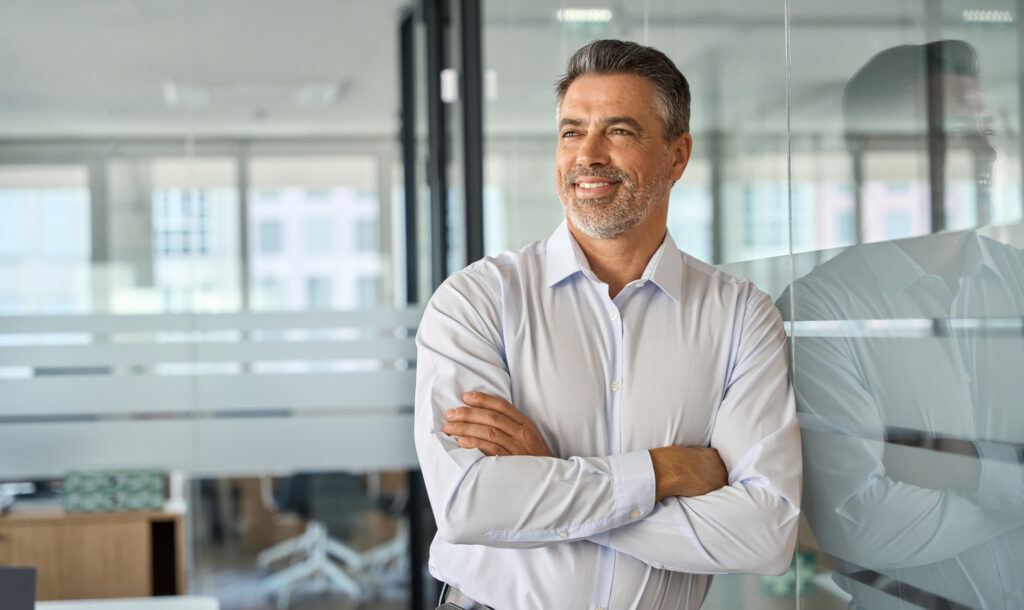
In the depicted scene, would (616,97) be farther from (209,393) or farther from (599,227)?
(209,393)

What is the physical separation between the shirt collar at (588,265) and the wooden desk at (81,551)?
2.83 meters

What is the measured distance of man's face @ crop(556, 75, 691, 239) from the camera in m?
1.72

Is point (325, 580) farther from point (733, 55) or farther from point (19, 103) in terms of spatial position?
point (733, 55)

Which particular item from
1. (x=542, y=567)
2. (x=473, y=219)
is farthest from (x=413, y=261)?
(x=542, y=567)

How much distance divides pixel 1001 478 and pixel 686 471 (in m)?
0.51

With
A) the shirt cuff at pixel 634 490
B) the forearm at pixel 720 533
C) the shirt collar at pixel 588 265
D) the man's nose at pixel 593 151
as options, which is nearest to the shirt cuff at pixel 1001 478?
the forearm at pixel 720 533

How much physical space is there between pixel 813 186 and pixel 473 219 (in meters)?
2.44

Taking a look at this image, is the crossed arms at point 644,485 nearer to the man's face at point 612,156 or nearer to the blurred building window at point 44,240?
the man's face at point 612,156

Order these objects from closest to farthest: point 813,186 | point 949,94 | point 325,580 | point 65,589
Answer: point 949,94, point 813,186, point 65,589, point 325,580

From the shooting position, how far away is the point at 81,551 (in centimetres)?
397

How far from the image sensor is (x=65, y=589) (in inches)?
156

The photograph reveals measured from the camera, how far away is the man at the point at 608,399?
158cm

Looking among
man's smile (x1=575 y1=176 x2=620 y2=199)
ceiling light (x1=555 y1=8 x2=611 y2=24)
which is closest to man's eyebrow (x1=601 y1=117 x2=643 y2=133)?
man's smile (x1=575 y1=176 x2=620 y2=199)

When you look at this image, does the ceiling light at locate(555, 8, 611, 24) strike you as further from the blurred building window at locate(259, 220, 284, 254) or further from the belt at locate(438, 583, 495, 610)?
the belt at locate(438, 583, 495, 610)
